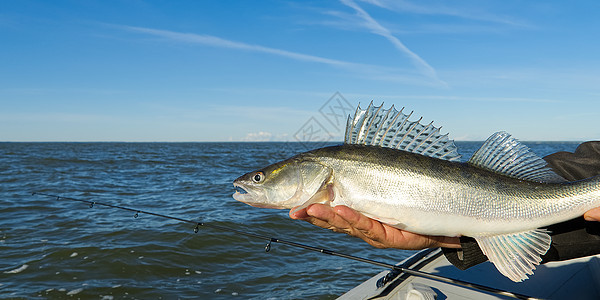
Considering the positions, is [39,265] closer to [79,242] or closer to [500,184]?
[79,242]

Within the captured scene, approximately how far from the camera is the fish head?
3.10m

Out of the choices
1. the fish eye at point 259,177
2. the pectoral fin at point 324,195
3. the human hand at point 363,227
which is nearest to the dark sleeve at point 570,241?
the human hand at point 363,227

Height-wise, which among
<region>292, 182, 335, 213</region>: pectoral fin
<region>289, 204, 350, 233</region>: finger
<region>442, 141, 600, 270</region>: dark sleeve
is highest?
<region>292, 182, 335, 213</region>: pectoral fin

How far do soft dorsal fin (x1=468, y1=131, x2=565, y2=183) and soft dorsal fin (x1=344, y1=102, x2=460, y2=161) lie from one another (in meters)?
0.23

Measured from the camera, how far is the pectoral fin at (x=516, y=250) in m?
2.85

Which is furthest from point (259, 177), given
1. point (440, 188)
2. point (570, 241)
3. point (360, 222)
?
point (570, 241)

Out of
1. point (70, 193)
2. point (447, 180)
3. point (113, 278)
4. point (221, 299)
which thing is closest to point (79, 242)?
point (113, 278)

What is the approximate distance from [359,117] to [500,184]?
48.5 inches

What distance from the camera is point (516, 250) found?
2.91 meters

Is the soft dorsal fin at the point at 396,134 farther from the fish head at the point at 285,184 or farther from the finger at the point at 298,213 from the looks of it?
the finger at the point at 298,213

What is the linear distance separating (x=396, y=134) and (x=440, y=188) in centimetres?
59

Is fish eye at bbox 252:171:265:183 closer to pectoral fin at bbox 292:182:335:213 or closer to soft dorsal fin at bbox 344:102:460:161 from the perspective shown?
pectoral fin at bbox 292:182:335:213

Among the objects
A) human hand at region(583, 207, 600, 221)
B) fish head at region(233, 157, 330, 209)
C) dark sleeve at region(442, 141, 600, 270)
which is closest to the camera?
human hand at region(583, 207, 600, 221)

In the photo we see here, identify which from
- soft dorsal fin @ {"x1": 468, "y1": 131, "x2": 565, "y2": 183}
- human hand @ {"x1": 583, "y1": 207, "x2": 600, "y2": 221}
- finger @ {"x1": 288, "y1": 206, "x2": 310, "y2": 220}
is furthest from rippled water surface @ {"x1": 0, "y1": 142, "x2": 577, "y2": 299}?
human hand @ {"x1": 583, "y1": 207, "x2": 600, "y2": 221}
